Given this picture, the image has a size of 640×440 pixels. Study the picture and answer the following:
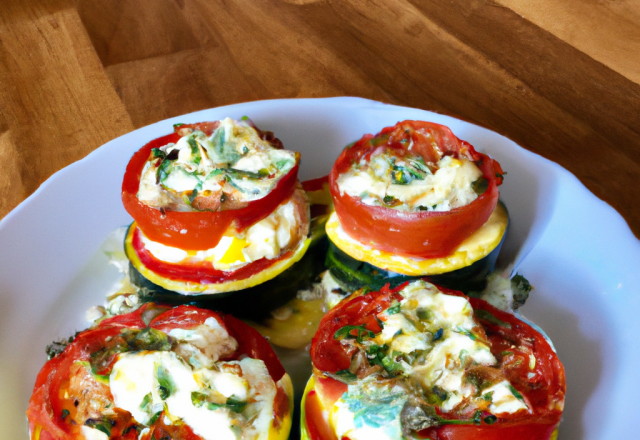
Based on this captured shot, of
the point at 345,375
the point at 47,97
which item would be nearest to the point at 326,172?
the point at 345,375

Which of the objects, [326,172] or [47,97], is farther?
[47,97]

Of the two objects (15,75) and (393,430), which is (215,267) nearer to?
(393,430)

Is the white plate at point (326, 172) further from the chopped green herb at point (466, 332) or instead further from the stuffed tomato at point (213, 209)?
the chopped green herb at point (466, 332)

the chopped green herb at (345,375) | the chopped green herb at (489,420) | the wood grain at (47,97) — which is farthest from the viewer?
the wood grain at (47,97)

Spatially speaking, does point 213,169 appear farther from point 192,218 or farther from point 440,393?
point 440,393

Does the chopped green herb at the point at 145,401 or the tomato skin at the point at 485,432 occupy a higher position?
the tomato skin at the point at 485,432

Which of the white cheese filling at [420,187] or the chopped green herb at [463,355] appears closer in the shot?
the chopped green herb at [463,355]

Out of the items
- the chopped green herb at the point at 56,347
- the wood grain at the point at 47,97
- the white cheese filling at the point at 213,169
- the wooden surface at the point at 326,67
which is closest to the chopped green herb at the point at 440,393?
the white cheese filling at the point at 213,169

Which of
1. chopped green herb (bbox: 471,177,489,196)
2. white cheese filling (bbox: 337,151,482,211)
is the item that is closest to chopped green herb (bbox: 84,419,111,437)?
white cheese filling (bbox: 337,151,482,211)

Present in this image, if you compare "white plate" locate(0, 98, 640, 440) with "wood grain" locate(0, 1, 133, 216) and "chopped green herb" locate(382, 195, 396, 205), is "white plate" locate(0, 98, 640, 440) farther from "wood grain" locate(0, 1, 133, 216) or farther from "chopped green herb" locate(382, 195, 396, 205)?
"chopped green herb" locate(382, 195, 396, 205)
